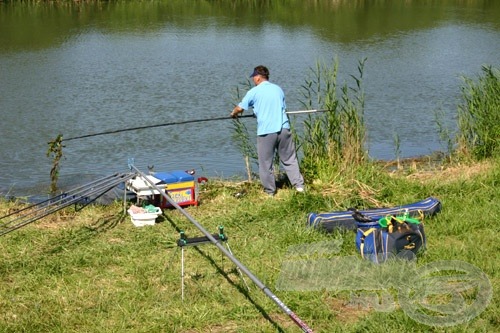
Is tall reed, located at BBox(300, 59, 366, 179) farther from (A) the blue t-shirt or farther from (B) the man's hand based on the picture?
(B) the man's hand

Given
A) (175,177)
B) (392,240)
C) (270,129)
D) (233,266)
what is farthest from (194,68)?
(392,240)

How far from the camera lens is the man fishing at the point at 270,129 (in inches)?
282

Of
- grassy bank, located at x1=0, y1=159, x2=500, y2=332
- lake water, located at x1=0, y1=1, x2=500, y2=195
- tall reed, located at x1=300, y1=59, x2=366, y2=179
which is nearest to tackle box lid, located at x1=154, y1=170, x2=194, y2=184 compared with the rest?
grassy bank, located at x1=0, y1=159, x2=500, y2=332

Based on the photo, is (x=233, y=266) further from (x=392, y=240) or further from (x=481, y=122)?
(x=481, y=122)

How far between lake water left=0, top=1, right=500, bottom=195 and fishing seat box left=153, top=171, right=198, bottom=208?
2.56 metres

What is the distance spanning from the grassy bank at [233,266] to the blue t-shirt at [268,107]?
62cm

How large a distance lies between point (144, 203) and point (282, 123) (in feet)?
4.55

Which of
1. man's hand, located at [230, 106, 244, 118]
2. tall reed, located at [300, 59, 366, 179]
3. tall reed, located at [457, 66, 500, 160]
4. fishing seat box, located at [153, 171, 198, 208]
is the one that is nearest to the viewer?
fishing seat box, located at [153, 171, 198, 208]

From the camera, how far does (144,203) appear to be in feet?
22.4

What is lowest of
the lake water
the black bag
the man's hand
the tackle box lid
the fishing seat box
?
the lake water

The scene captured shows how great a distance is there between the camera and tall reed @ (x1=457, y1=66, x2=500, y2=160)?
8781mm

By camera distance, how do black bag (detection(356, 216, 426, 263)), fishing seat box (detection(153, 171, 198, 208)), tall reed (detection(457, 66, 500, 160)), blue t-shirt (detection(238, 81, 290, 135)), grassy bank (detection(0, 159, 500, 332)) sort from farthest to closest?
1. tall reed (detection(457, 66, 500, 160))
2. blue t-shirt (detection(238, 81, 290, 135))
3. fishing seat box (detection(153, 171, 198, 208))
4. black bag (detection(356, 216, 426, 263))
5. grassy bank (detection(0, 159, 500, 332))

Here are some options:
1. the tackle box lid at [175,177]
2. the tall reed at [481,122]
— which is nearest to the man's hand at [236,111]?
the tackle box lid at [175,177]

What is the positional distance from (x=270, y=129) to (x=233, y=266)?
212 cm
